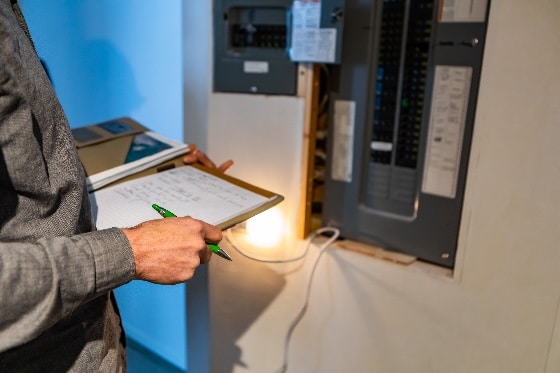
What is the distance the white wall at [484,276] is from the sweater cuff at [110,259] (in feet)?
2.18

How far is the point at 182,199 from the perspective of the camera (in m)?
0.84

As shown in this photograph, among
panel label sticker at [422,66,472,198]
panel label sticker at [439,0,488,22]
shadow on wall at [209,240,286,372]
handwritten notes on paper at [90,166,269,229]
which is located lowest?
shadow on wall at [209,240,286,372]

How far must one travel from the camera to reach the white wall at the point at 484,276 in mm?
865

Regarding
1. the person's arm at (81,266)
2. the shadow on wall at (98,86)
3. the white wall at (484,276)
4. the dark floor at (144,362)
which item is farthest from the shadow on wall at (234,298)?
the shadow on wall at (98,86)

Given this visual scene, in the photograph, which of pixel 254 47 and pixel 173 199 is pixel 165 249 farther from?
pixel 254 47

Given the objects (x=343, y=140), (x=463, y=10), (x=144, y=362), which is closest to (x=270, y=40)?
(x=343, y=140)

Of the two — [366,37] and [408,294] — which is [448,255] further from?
[366,37]

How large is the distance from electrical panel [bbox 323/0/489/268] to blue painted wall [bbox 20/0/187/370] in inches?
27.8

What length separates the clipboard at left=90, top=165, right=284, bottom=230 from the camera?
772 millimetres

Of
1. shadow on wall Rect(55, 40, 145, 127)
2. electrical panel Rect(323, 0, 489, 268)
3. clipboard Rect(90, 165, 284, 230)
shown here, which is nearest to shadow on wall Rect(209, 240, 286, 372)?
electrical panel Rect(323, 0, 489, 268)

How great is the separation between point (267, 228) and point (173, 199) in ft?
1.46

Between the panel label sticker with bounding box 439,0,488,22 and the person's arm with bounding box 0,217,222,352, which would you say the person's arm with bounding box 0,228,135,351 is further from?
the panel label sticker with bounding box 439,0,488,22

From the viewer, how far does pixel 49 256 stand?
525 mm

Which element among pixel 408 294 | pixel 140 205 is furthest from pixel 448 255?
pixel 140 205
